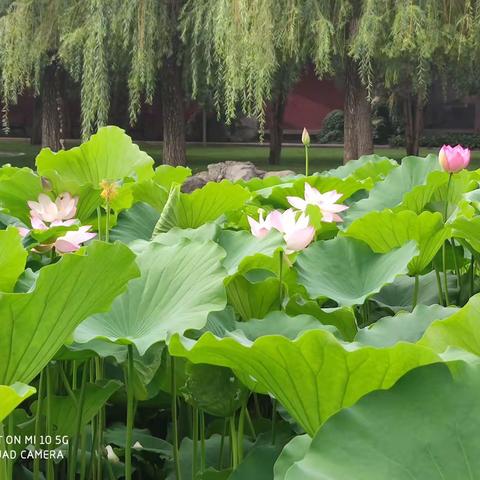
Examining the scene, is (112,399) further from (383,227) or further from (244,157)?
(244,157)

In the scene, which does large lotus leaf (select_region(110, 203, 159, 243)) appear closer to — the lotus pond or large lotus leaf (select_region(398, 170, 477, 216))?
the lotus pond

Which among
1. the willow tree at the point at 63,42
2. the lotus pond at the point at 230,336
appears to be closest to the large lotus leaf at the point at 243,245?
the lotus pond at the point at 230,336

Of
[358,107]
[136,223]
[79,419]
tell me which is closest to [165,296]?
[79,419]

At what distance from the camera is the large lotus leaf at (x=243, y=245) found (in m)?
0.94

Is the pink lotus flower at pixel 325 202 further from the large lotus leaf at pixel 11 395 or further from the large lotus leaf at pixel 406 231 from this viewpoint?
the large lotus leaf at pixel 11 395

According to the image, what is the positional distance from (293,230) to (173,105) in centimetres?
874

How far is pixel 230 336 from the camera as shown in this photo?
65 cm

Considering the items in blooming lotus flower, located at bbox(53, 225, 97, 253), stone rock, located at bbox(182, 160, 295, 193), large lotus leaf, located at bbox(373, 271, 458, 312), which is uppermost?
blooming lotus flower, located at bbox(53, 225, 97, 253)

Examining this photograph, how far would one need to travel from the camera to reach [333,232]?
1364mm

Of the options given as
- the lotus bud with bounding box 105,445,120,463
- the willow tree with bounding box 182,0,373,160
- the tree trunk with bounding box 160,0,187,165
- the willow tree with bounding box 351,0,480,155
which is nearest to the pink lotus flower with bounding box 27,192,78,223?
the lotus bud with bounding box 105,445,120,463

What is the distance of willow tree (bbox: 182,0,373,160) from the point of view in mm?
6223

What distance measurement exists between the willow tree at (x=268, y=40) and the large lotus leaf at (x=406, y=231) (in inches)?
187

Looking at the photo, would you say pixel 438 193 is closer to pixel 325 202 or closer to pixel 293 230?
pixel 325 202

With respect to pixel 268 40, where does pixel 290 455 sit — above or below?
below
